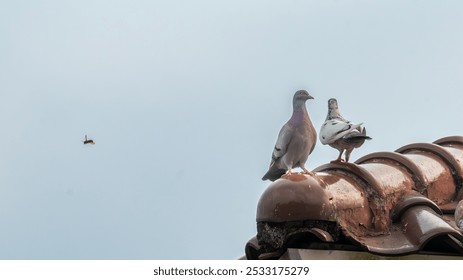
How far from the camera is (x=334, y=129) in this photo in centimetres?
658

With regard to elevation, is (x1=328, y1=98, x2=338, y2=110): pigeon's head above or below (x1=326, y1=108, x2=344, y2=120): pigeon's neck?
above

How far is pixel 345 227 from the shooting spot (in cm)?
579

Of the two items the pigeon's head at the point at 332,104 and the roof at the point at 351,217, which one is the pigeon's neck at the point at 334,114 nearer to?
the pigeon's head at the point at 332,104

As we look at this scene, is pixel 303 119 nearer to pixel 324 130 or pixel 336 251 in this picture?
pixel 324 130

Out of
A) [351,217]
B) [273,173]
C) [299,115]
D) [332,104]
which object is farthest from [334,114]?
[351,217]

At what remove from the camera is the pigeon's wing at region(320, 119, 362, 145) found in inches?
255

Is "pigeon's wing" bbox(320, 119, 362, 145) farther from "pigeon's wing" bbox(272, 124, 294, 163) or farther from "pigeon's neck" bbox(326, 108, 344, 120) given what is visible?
"pigeon's wing" bbox(272, 124, 294, 163)

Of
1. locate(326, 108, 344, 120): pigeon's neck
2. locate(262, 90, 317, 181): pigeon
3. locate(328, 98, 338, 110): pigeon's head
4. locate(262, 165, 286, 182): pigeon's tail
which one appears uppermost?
locate(328, 98, 338, 110): pigeon's head

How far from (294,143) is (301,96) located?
47cm

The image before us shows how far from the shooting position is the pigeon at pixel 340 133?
21.2 ft

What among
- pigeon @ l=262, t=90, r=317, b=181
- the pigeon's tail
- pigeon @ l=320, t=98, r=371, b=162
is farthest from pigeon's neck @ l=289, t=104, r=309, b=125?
the pigeon's tail

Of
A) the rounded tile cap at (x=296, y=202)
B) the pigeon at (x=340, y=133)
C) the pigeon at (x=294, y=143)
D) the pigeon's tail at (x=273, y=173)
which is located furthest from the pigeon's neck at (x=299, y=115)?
the rounded tile cap at (x=296, y=202)

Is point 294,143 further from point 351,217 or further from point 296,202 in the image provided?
point 296,202

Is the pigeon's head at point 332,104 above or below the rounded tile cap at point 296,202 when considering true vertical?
above
